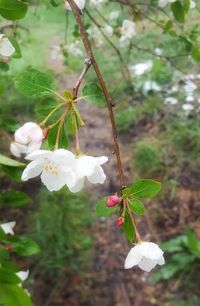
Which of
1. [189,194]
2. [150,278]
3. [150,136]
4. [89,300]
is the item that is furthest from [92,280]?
[150,136]

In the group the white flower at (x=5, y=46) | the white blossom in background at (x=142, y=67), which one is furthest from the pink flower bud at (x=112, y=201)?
the white blossom in background at (x=142, y=67)

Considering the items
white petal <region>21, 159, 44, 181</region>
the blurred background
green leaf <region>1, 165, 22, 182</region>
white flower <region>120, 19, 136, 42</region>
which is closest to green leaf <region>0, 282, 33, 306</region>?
green leaf <region>1, 165, 22, 182</region>

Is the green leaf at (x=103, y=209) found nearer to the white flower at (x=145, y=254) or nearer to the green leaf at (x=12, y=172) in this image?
the white flower at (x=145, y=254)

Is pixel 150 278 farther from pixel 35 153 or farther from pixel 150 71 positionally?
pixel 35 153

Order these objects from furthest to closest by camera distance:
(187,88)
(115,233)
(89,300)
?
1. (187,88)
2. (115,233)
3. (89,300)

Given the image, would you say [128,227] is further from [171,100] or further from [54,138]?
[171,100]

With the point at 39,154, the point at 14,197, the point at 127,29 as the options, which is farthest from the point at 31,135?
the point at 127,29

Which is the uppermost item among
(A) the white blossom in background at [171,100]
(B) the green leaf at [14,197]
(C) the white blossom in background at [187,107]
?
(A) the white blossom in background at [171,100]
